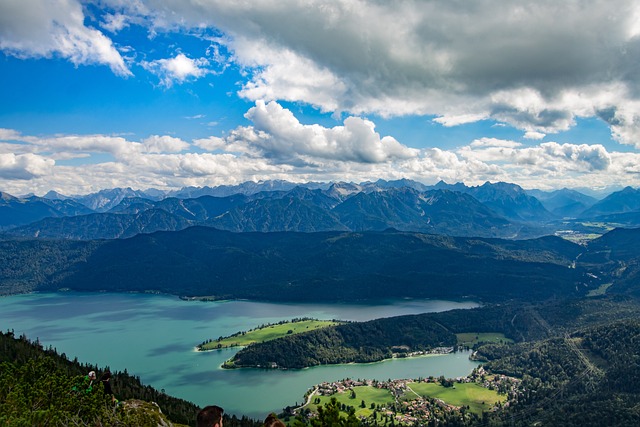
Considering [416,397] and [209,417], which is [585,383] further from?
[209,417]

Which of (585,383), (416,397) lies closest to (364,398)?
(416,397)

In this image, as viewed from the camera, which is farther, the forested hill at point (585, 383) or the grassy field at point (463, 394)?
the grassy field at point (463, 394)

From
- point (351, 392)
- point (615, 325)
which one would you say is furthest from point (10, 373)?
point (615, 325)

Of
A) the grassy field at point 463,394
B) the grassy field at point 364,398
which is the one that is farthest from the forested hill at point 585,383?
the grassy field at point 364,398

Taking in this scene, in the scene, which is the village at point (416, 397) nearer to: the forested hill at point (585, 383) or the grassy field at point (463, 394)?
the grassy field at point (463, 394)

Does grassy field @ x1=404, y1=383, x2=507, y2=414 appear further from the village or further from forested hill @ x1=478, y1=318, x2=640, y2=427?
forested hill @ x1=478, y1=318, x2=640, y2=427

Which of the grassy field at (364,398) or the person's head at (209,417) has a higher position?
the person's head at (209,417)
